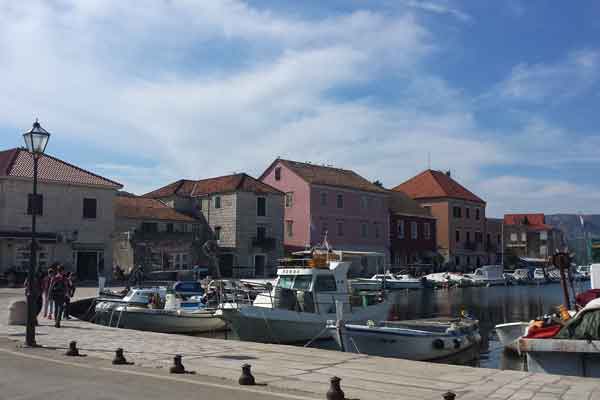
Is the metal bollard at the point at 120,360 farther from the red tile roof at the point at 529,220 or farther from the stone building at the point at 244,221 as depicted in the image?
the red tile roof at the point at 529,220

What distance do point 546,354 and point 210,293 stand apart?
18775 mm

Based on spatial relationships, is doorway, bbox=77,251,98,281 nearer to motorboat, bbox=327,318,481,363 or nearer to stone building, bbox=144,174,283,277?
stone building, bbox=144,174,283,277

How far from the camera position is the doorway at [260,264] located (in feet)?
193

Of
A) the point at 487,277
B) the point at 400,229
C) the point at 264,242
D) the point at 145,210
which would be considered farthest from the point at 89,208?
the point at 487,277

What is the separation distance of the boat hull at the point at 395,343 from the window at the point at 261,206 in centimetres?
3995

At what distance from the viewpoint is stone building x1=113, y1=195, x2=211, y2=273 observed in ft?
171

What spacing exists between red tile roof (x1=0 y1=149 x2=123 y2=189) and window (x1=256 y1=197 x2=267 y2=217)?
45.5 ft

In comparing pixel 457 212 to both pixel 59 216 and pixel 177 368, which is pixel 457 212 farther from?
pixel 177 368

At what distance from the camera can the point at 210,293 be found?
3005cm

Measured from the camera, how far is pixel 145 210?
A: 56062mm

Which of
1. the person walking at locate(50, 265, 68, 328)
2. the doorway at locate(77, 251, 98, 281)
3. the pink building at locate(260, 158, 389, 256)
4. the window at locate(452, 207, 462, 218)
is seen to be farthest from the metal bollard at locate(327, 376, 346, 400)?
the window at locate(452, 207, 462, 218)

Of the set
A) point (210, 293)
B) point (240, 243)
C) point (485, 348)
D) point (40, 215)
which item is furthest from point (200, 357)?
point (240, 243)

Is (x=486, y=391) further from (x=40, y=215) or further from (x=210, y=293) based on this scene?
(x=40, y=215)

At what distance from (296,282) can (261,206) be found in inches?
1434
